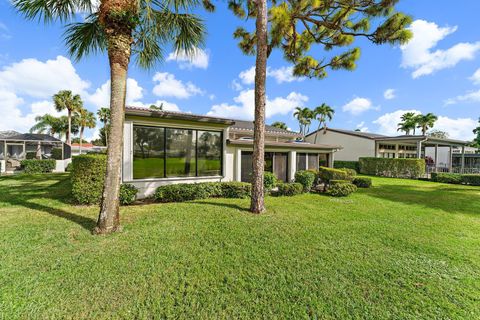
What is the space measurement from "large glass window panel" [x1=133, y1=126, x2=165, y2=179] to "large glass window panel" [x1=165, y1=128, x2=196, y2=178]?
0.26 m

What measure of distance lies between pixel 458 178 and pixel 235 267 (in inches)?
852

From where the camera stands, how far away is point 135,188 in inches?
301

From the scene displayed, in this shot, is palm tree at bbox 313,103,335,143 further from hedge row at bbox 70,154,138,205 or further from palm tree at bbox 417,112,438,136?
hedge row at bbox 70,154,138,205

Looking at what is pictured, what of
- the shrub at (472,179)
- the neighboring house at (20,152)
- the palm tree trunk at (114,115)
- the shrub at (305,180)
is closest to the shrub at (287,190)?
the shrub at (305,180)

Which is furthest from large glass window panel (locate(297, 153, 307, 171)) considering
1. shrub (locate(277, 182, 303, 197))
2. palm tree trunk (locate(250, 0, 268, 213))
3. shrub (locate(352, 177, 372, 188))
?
palm tree trunk (locate(250, 0, 268, 213))

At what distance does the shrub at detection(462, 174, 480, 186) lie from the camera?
48.5ft

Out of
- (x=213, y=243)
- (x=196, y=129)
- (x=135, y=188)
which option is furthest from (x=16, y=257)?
(x=196, y=129)

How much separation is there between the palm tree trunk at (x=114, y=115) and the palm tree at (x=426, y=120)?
42.8m

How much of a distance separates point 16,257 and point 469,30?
58.6ft

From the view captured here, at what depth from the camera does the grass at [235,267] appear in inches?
100

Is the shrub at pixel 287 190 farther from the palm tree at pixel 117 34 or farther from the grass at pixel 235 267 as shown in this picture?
the palm tree at pixel 117 34

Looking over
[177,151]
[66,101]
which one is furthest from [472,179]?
[66,101]

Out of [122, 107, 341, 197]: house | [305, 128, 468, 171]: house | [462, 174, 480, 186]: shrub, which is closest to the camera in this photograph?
[122, 107, 341, 197]: house

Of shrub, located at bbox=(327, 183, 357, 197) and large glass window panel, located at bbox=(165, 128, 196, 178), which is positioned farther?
shrub, located at bbox=(327, 183, 357, 197)
